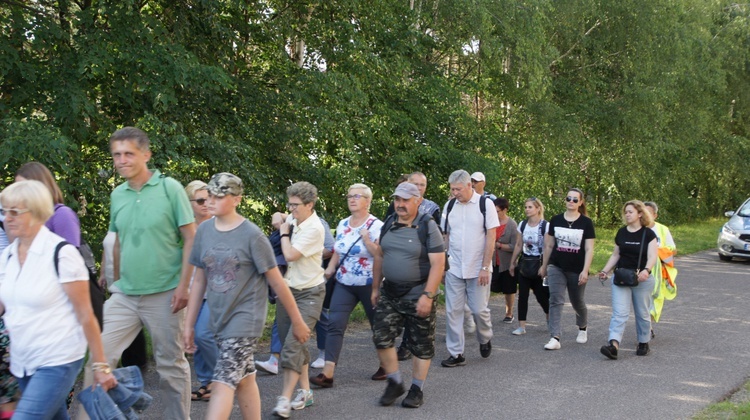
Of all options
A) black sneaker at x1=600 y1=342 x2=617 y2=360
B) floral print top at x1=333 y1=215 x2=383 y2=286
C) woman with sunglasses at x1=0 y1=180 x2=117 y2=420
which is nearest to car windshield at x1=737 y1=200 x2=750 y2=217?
black sneaker at x1=600 y1=342 x2=617 y2=360

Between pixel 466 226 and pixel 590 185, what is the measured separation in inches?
838

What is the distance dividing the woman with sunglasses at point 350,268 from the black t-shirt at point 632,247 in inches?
130

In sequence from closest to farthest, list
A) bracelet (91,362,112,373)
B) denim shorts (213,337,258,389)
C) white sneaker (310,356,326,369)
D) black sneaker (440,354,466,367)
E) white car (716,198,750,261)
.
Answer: bracelet (91,362,112,373) < denim shorts (213,337,258,389) < white sneaker (310,356,326,369) < black sneaker (440,354,466,367) < white car (716,198,750,261)

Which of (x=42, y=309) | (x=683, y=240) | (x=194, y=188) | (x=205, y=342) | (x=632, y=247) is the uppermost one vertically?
(x=194, y=188)

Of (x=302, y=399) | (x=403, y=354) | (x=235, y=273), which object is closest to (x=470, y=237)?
Answer: (x=403, y=354)

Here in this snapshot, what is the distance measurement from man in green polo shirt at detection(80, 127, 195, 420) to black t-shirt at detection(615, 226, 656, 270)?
5.54m

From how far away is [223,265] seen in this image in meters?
5.11

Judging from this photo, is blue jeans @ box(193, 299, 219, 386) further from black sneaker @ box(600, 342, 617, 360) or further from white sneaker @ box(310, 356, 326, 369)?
black sneaker @ box(600, 342, 617, 360)

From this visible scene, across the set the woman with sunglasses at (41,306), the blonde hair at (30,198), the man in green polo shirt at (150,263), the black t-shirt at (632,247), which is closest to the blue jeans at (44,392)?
the woman with sunglasses at (41,306)

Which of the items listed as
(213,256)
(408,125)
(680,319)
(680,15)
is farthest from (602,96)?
(213,256)

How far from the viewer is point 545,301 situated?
1040cm

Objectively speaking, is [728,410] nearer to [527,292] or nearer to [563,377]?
[563,377]

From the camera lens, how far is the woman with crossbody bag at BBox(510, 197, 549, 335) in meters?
10.2

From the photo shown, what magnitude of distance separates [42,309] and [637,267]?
6.75 metres
